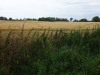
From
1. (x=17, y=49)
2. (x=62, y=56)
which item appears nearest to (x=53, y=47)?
(x=62, y=56)

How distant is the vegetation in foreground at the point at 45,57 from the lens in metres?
8.12

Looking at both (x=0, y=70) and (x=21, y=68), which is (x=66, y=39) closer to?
(x=21, y=68)

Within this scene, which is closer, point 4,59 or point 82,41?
point 4,59

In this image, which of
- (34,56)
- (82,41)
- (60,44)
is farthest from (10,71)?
(82,41)

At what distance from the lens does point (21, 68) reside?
820 cm

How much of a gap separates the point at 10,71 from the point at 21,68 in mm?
382

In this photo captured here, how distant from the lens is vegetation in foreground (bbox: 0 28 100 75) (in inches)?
320

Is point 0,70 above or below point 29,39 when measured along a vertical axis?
below

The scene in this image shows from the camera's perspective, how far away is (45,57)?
8781mm

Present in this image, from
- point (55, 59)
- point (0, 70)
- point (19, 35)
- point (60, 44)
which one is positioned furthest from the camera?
point (60, 44)

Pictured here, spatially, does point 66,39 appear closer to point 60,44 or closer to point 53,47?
point 60,44

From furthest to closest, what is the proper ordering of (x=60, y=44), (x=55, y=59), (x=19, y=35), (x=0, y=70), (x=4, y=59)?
(x=60, y=44) → (x=19, y=35) → (x=55, y=59) → (x=4, y=59) → (x=0, y=70)

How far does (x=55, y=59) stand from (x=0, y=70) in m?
1.94

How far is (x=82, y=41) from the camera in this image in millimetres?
10508
